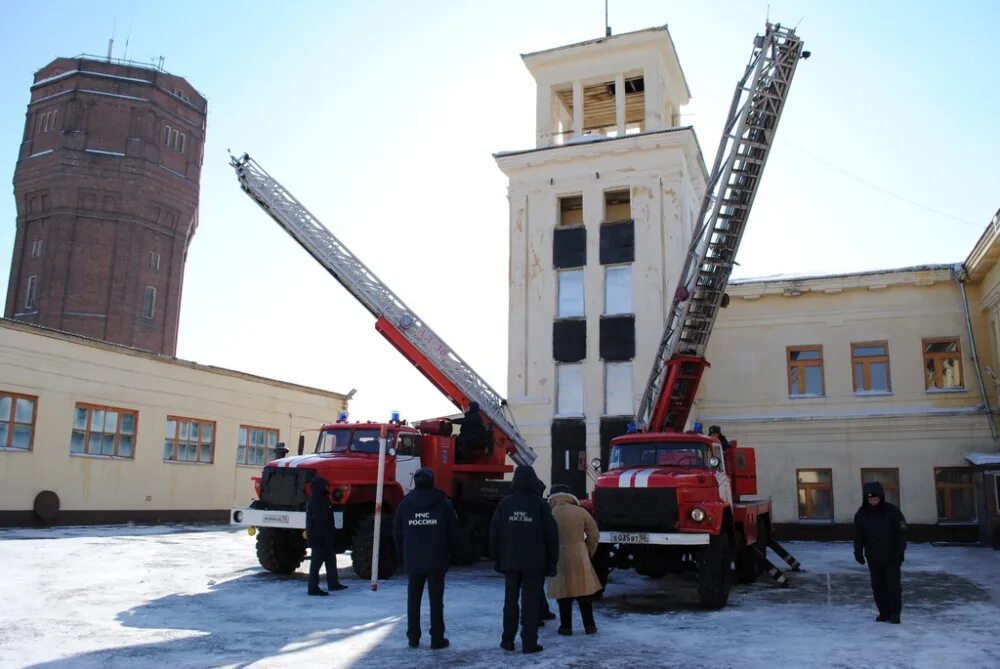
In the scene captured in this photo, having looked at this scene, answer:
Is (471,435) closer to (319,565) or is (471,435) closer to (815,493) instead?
(319,565)

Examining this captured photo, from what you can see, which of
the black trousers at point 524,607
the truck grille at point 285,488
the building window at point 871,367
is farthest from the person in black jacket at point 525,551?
the building window at point 871,367

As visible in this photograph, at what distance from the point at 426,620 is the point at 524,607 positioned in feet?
6.67

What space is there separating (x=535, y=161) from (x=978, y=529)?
15.7 metres

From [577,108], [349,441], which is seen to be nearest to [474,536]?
[349,441]

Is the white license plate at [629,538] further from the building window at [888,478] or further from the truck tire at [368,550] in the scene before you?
the building window at [888,478]

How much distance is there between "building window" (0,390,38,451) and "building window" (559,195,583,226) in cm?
1547

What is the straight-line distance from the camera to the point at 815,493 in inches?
915

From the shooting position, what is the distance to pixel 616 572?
14477 millimetres

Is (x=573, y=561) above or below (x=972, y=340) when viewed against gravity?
below

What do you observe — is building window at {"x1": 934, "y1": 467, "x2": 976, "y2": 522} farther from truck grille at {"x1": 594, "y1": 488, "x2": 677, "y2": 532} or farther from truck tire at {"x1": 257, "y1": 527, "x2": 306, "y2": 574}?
truck tire at {"x1": 257, "y1": 527, "x2": 306, "y2": 574}

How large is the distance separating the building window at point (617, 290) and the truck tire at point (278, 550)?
13.4m

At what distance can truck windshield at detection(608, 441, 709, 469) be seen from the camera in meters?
11.7

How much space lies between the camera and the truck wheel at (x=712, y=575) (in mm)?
10055

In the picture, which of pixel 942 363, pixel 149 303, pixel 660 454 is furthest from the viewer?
pixel 149 303
